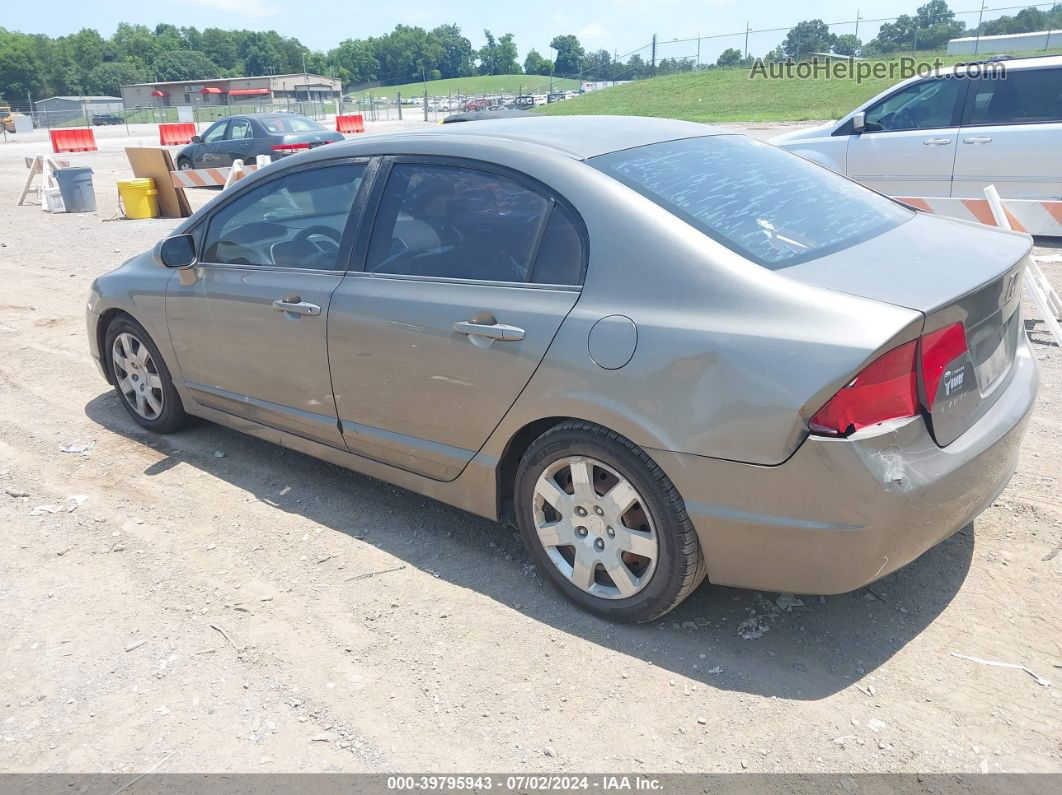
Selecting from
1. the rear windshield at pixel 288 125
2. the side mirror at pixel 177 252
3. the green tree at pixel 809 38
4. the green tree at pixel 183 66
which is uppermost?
the green tree at pixel 183 66

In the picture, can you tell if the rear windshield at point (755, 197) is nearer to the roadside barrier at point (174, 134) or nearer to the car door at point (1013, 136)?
the car door at point (1013, 136)

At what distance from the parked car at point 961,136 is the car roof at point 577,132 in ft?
17.1

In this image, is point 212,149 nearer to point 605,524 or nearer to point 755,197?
point 755,197

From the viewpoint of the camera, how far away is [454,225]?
355 cm

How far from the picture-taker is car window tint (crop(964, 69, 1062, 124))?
910cm

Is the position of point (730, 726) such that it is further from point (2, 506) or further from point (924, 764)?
point (2, 506)

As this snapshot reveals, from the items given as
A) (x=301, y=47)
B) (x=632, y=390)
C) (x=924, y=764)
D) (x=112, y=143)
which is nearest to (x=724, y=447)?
(x=632, y=390)

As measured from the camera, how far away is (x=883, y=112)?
995 cm

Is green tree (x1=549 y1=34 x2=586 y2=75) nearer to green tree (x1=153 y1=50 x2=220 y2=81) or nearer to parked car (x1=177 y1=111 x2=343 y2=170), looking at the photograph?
green tree (x1=153 y1=50 x2=220 y2=81)

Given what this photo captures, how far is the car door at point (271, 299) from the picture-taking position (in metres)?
3.96

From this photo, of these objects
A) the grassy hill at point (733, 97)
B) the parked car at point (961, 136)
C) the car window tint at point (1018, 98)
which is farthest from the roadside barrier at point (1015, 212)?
the grassy hill at point (733, 97)

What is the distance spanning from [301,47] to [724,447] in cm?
18062

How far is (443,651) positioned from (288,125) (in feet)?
62.1

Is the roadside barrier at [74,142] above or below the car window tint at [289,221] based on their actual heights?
below
